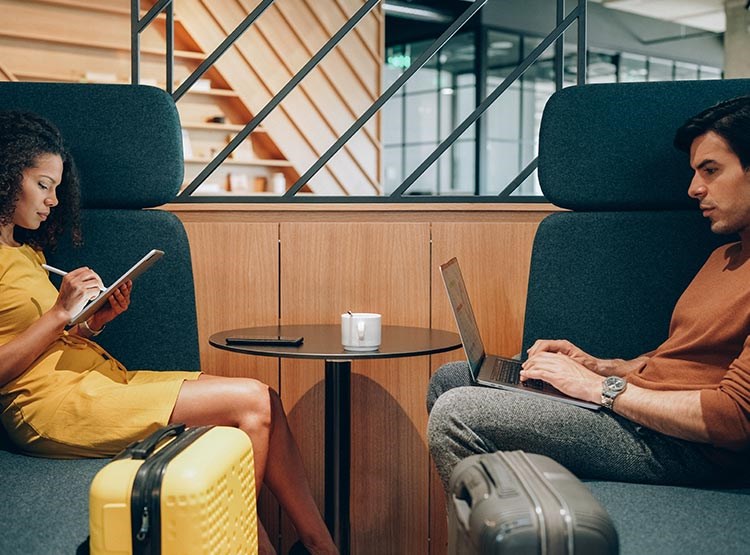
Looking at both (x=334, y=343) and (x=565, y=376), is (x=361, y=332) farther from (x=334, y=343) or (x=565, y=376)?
(x=565, y=376)

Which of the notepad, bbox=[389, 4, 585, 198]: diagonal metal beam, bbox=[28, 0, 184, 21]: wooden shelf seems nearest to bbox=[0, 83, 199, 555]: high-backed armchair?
the notepad

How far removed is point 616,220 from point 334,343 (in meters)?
0.74

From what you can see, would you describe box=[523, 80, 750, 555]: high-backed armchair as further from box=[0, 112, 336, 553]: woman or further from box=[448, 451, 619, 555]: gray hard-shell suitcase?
box=[448, 451, 619, 555]: gray hard-shell suitcase

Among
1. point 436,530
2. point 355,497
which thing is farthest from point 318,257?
point 436,530

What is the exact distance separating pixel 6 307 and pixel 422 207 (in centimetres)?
109

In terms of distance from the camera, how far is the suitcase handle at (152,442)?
4.26 feet

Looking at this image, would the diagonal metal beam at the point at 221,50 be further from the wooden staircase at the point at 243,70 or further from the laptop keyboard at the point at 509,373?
the wooden staircase at the point at 243,70

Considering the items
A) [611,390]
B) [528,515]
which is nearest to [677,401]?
[611,390]

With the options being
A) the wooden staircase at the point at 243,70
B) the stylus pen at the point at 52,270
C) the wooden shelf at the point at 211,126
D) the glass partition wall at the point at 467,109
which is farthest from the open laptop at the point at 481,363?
the glass partition wall at the point at 467,109

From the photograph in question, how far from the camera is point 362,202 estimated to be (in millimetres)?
2350

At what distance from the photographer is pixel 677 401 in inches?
56.9

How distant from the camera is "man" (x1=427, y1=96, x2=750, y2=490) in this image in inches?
56.4

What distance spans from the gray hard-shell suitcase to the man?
0.34m

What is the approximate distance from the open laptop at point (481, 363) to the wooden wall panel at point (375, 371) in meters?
0.32
